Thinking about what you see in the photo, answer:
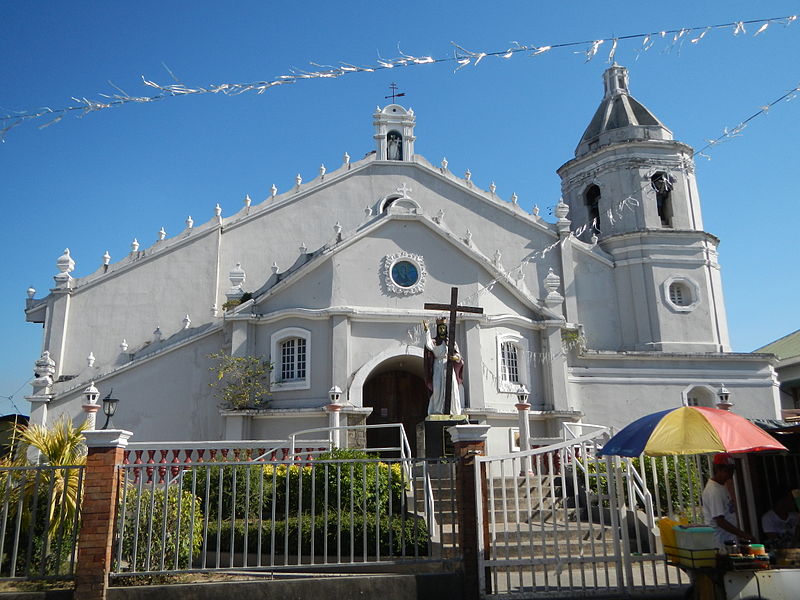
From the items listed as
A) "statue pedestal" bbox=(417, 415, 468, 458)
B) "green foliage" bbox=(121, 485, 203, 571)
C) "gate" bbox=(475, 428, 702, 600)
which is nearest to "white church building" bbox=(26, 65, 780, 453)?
"statue pedestal" bbox=(417, 415, 468, 458)

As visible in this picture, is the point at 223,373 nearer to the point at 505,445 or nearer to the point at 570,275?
the point at 505,445

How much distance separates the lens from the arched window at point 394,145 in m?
26.0

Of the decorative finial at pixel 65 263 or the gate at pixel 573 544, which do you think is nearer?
the gate at pixel 573 544

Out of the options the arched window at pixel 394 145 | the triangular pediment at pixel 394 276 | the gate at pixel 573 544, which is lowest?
the gate at pixel 573 544

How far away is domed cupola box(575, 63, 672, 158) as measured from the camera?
2652cm

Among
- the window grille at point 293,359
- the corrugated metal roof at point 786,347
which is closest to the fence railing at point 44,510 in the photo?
the window grille at point 293,359

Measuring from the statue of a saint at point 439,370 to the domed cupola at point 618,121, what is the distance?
1408cm

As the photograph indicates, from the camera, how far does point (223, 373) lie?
19.2m

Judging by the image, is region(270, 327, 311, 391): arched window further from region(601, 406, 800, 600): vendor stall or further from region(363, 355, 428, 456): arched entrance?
region(601, 406, 800, 600): vendor stall

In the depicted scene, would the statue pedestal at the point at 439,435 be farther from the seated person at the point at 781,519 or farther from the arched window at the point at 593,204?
the arched window at the point at 593,204

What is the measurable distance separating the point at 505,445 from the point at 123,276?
13.6m

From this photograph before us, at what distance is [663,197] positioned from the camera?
26.6 metres

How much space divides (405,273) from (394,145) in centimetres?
752

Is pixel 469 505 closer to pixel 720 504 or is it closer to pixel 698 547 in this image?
pixel 698 547
